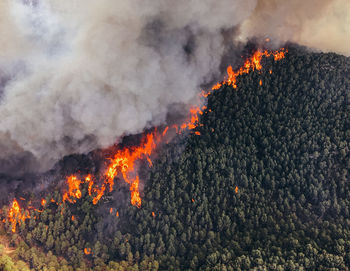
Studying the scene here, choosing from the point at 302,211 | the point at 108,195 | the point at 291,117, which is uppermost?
the point at 291,117

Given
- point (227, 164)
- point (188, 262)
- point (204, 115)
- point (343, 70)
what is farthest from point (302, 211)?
point (343, 70)

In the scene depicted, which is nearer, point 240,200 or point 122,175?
point 240,200

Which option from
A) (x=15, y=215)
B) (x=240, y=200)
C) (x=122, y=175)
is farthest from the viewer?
(x=122, y=175)

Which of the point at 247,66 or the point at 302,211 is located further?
the point at 247,66

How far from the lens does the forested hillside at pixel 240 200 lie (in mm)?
56375

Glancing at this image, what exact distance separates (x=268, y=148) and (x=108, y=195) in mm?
25036

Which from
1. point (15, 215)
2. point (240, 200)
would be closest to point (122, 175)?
point (15, 215)

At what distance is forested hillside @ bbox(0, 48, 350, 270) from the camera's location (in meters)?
56.4

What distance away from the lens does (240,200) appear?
208 ft

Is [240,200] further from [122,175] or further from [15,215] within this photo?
[15,215]

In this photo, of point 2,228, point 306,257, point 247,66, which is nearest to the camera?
point 306,257

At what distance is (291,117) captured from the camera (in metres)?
70.4

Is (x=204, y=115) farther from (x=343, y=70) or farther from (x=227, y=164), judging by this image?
(x=343, y=70)

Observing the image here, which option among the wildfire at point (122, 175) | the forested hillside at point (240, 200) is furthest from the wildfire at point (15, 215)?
the forested hillside at point (240, 200)
